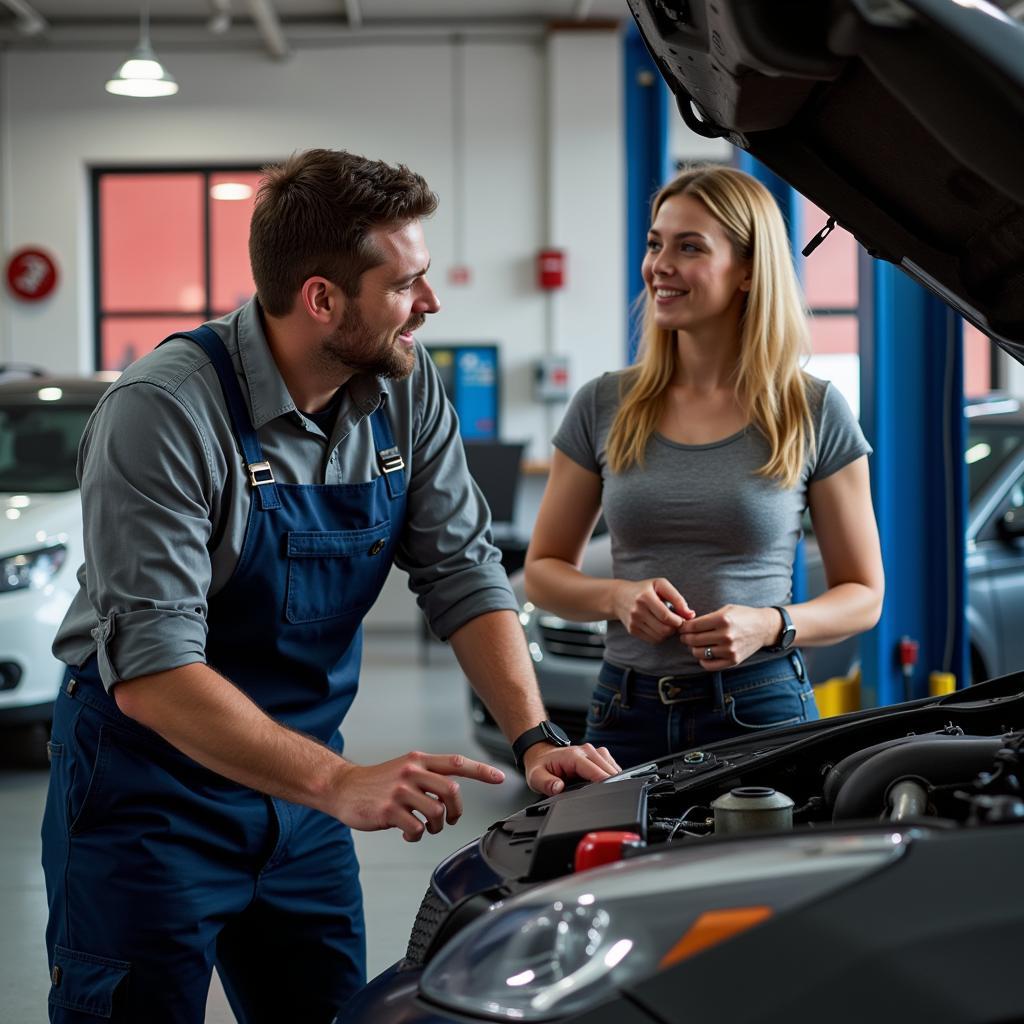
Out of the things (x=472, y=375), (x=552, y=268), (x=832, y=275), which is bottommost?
(x=472, y=375)

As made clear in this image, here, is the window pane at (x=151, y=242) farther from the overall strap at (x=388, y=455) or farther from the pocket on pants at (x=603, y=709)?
the overall strap at (x=388, y=455)

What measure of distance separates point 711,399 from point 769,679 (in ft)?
1.56

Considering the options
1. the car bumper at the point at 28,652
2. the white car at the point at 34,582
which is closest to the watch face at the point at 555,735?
the white car at the point at 34,582

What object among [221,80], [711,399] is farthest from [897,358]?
[221,80]

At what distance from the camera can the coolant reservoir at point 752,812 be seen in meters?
1.34

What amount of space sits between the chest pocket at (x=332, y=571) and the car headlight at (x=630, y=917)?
0.71 meters

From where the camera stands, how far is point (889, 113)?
4.52 ft

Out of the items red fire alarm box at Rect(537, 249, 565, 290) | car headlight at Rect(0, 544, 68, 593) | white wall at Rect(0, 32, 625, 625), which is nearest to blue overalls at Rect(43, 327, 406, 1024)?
car headlight at Rect(0, 544, 68, 593)

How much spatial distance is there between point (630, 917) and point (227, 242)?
9.41 metres

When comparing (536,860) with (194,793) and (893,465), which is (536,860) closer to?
(194,793)

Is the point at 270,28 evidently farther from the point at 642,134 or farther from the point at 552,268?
the point at 642,134

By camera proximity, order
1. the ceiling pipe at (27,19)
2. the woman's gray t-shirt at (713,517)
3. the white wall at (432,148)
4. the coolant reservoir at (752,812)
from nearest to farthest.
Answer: the coolant reservoir at (752,812)
the woman's gray t-shirt at (713,517)
the ceiling pipe at (27,19)
the white wall at (432,148)

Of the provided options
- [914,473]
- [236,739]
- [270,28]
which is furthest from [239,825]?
[270,28]

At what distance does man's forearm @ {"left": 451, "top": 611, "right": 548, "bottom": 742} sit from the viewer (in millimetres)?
1828
